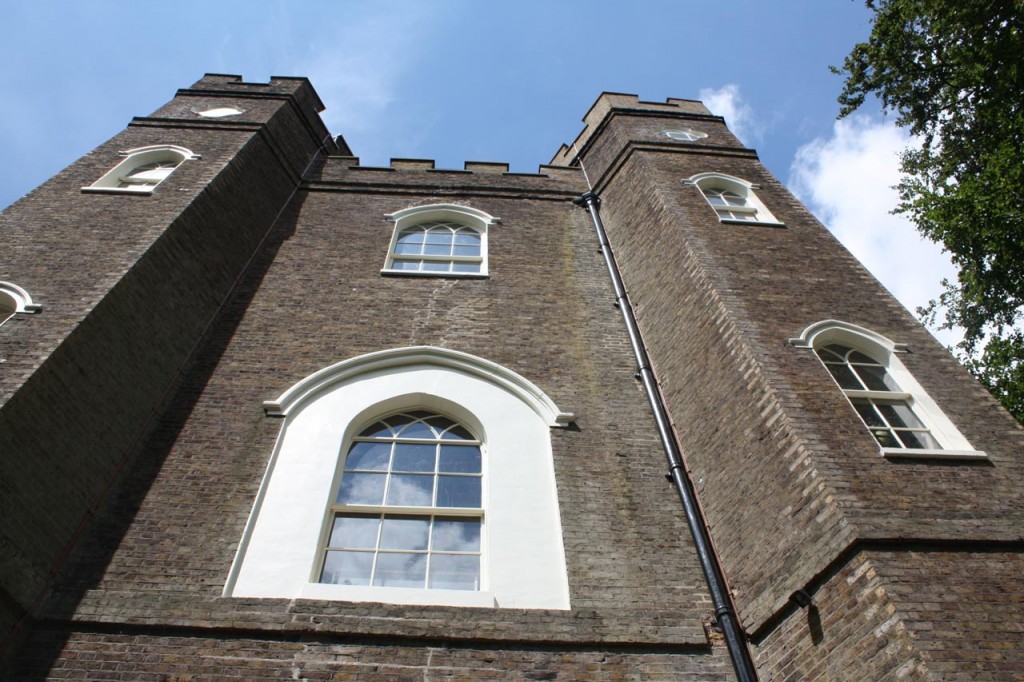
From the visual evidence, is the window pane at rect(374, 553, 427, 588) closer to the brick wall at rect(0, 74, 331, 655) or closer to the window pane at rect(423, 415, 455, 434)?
the window pane at rect(423, 415, 455, 434)

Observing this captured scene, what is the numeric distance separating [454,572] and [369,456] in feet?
5.76

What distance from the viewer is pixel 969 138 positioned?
588 inches

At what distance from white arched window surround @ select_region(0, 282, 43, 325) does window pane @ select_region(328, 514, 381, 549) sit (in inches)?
152

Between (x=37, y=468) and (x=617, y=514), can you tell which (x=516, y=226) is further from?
(x=37, y=468)

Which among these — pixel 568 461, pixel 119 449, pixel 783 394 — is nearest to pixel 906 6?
pixel 783 394

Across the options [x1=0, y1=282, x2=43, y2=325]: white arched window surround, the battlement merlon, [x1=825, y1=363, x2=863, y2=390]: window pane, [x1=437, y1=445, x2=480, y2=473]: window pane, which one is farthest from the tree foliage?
[x1=0, y1=282, x2=43, y2=325]: white arched window surround

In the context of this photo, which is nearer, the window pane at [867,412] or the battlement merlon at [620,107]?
the window pane at [867,412]

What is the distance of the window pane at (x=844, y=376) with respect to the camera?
793cm

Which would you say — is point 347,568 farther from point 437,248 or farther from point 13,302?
point 437,248

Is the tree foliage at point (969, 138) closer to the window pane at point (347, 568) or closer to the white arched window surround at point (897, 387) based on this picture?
the white arched window surround at point (897, 387)

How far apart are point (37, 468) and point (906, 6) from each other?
16.7 meters

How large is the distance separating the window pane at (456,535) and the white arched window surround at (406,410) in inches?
4.8

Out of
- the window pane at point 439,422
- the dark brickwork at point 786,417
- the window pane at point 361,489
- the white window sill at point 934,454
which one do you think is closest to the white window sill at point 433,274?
the dark brickwork at point 786,417

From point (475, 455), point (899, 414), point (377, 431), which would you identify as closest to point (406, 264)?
point (377, 431)
